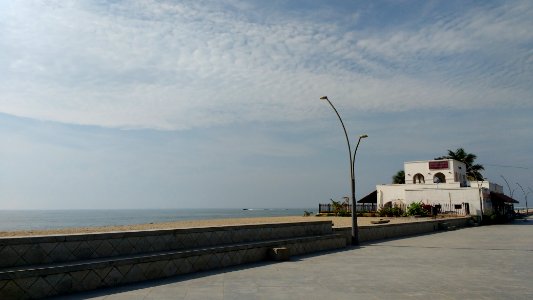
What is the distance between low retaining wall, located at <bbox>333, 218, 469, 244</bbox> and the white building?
14.0 meters

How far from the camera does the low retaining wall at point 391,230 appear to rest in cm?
2127

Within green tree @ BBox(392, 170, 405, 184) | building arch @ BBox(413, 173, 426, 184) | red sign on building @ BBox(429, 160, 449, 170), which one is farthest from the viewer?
green tree @ BBox(392, 170, 405, 184)

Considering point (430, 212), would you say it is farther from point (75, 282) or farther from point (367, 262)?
point (75, 282)

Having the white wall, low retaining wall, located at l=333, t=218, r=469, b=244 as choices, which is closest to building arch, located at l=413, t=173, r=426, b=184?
the white wall

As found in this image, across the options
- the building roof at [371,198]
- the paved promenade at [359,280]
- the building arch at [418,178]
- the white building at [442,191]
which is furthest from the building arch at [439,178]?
the paved promenade at [359,280]

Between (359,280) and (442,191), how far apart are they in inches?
1641

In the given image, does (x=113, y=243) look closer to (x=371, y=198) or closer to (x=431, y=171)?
(x=371, y=198)

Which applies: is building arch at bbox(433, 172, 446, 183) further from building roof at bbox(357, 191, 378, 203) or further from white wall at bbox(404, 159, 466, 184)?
building roof at bbox(357, 191, 378, 203)

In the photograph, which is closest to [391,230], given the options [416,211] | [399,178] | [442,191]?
[416,211]

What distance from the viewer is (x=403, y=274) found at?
11398 millimetres

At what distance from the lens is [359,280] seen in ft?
34.4

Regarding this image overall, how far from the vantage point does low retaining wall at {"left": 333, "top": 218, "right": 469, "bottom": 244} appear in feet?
69.8

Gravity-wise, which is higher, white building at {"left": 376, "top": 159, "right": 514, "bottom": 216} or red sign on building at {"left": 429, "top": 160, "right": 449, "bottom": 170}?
red sign on building at {"left": 429, "top": 160, "right": 449, "bottom": 170}

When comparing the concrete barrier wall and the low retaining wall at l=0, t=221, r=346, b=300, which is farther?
the concrete barrier wall
